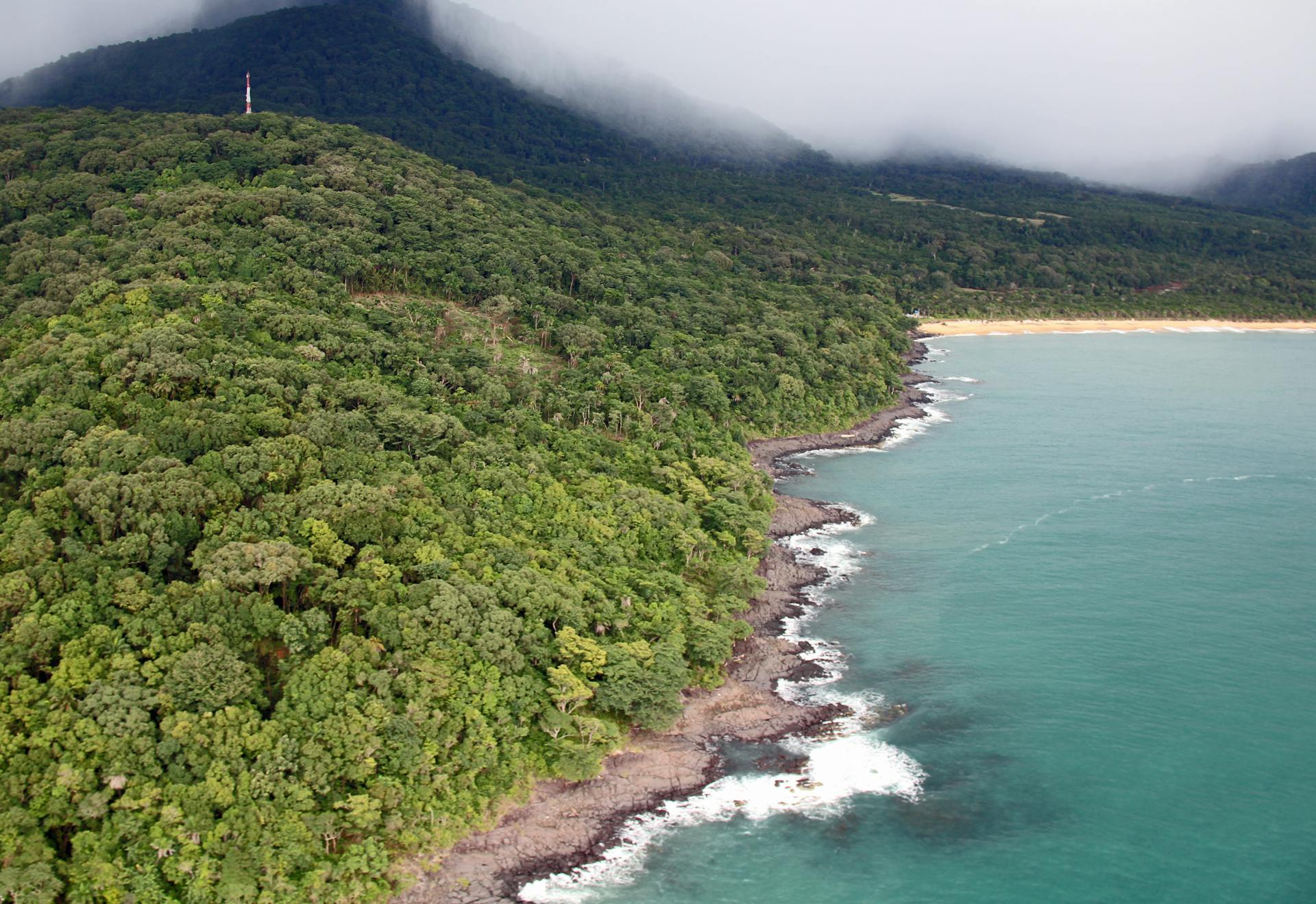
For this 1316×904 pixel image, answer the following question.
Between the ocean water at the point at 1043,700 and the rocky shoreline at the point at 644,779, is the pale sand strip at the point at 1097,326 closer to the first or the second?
the ocean water at the point at 1043,700

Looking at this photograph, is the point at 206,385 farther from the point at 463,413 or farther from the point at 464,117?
the point at 464,117

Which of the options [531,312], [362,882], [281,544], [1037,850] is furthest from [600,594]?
[531,312]

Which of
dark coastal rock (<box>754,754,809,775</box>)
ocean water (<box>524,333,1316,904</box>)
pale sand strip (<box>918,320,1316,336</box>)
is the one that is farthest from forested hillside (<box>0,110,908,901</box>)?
pale sand strip (<box>918,320,1316,336</box>)

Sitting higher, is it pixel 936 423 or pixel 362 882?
pixel 936 423

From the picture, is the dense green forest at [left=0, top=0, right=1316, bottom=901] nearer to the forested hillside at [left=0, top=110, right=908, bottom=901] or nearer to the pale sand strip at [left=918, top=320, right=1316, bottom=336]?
the forested hillside at [left=0, top=110, right=908, bottom=901]

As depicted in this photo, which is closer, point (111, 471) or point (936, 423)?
point (111, 471)

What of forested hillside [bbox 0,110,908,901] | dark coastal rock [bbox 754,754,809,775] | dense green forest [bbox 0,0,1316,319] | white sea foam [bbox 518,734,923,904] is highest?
dense green forest [bbox 0,0,1316,319]
